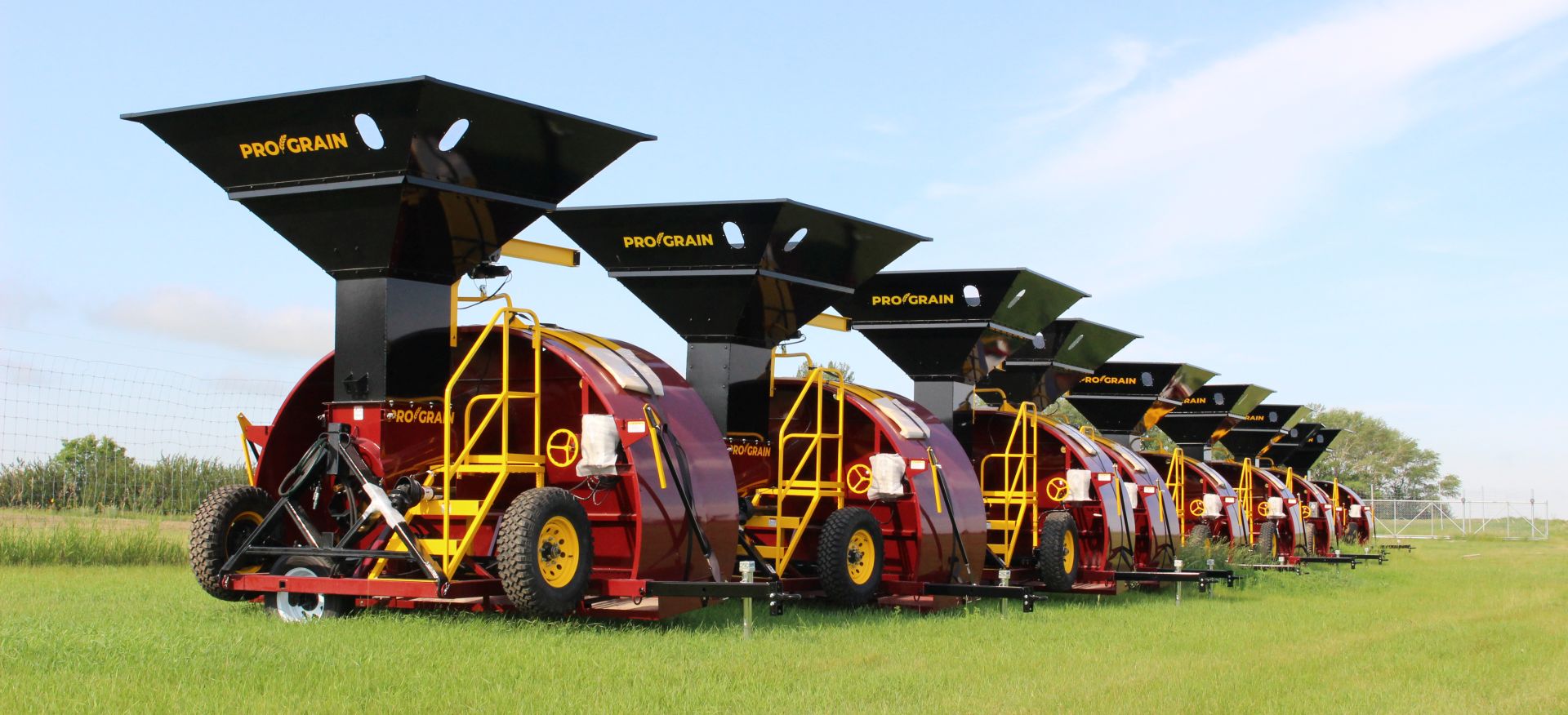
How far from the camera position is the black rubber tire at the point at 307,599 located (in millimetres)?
10516

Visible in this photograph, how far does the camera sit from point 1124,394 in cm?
2430

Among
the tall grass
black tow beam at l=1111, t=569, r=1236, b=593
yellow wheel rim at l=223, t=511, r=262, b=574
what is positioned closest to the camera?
yellow wheel rim at l=223, t=511, r=262, b=574

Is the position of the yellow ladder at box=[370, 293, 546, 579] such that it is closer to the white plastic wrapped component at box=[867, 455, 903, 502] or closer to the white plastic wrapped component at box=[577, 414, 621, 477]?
the white plastic wrapped component at box=[577, 414, 621, 477]

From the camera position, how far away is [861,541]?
548 inches

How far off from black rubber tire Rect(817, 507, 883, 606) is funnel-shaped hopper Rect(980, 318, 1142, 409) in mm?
7038

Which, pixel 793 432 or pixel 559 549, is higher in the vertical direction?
pixel 793 432

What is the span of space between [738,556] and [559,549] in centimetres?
365

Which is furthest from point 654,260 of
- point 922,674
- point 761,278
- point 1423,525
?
point 1423,525

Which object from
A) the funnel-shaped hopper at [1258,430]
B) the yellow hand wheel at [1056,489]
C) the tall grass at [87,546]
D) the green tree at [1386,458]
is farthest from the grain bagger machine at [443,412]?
the green tree at [1386,458]

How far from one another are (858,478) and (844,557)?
181 cm

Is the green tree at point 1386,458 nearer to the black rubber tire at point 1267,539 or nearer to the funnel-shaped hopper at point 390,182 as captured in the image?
the black rubber tire at point 1267,539

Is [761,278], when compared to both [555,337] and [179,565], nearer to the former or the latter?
[555,337]

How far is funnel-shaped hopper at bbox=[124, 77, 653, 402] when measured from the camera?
10.5 meters

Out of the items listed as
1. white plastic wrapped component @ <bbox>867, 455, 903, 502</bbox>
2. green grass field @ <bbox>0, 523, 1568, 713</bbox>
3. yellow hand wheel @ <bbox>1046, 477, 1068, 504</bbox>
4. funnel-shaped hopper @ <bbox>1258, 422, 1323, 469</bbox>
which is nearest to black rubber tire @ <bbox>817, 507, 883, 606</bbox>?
green grass field @ <bbox>0, 523, 1568, 713</bbox>
